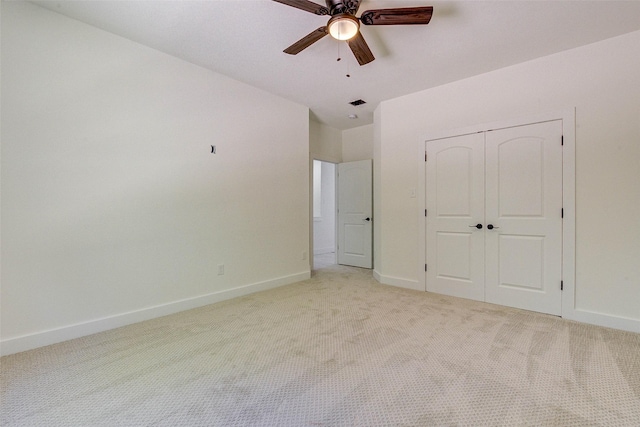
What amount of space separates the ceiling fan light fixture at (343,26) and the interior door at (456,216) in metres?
2.03

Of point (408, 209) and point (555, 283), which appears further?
point (408, 209)

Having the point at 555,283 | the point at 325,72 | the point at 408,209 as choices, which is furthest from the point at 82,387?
the point at 555,283

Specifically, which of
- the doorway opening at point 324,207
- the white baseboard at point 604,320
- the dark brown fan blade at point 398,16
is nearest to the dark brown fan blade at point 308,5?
the dark brown fan blade at point 398,16

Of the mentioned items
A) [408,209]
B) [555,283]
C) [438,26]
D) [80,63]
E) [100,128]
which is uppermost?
[438,26]

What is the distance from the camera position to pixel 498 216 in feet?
10.2

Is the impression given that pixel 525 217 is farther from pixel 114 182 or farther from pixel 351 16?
pixel 114 182

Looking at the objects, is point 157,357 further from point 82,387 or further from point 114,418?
point 114,418

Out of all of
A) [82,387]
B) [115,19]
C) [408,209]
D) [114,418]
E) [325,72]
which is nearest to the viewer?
[114,418]

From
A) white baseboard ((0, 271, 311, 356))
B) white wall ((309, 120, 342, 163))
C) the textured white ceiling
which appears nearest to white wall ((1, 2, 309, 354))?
white baseboard ((0, 271, 311, 356))

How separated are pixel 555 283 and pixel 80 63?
16.0 ft

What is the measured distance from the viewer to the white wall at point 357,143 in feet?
16.6

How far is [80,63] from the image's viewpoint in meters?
2.33

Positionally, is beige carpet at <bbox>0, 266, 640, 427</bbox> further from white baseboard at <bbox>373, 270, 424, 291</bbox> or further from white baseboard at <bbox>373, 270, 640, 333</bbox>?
white baseboard at <bbox>373, 270, 424, 291</bbox>

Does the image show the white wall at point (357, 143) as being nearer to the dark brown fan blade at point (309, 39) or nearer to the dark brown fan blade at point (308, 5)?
the dark brown fan blade at point (309, 39)
